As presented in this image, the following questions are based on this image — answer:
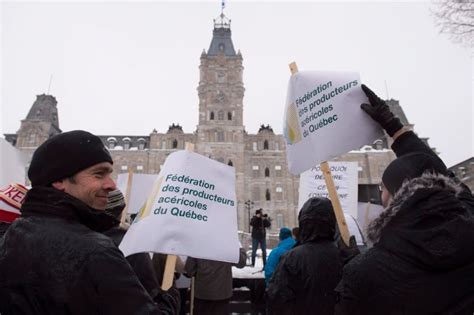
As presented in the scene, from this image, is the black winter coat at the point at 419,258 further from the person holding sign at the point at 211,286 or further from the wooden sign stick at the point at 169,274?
the person holding sign at the point at 211,286

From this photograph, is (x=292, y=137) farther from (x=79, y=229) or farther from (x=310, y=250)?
(x=79, y=229)

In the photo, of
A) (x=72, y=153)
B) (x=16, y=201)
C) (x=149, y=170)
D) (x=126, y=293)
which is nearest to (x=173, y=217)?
(x=16, y=201)

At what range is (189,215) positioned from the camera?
320 cm

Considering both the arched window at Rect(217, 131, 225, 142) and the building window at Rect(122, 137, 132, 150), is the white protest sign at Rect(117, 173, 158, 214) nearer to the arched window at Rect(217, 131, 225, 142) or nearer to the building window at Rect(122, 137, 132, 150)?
the arched window at Rect(217, 131, 225, 142)

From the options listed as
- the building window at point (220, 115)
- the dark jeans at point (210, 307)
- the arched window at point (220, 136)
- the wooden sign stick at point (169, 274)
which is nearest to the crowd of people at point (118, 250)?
the wooden sign stick at point (169, 274)

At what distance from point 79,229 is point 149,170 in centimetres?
4542

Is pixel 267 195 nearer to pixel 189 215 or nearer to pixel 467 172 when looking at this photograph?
pixel 467 172

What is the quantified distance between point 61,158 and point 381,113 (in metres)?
2.25

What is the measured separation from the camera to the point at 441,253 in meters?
1.41

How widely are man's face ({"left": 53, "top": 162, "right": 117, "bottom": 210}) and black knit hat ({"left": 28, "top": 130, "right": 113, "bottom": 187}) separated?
1.2 inches

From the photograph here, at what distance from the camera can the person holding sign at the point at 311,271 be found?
284cm

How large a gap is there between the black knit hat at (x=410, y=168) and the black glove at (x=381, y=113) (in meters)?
0.54

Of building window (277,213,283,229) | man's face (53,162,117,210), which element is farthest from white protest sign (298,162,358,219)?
building window (277,213,283,229)

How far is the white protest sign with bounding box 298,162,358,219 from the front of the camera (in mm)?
6902
